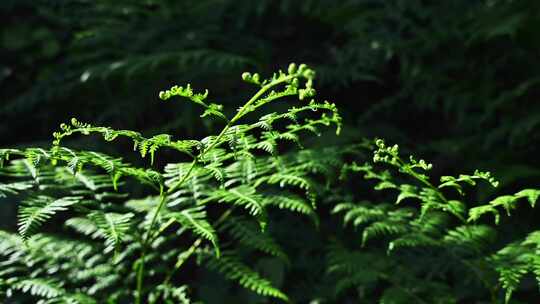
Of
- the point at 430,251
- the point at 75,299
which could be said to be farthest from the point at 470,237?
the point at 75,299

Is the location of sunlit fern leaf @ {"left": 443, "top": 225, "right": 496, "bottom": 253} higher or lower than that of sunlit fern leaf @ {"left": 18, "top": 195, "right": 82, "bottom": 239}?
higher

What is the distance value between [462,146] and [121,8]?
213cm

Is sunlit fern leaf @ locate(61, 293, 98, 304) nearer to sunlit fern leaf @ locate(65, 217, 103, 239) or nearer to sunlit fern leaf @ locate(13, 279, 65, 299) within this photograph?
sunlit fern leaf @ locate(13, 279, 65, 299)

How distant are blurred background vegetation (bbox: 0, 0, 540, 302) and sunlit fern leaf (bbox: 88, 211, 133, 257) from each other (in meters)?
1.23

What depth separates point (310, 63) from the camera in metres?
3.76

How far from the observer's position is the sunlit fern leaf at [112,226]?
5.32ft

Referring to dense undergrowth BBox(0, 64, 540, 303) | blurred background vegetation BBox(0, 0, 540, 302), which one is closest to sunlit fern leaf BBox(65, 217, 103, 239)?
dense undergrowth BBox(0, 64, 540, 303)

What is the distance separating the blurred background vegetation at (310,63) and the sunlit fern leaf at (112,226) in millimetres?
1229

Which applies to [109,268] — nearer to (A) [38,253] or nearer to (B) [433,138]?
(A) [38,253]

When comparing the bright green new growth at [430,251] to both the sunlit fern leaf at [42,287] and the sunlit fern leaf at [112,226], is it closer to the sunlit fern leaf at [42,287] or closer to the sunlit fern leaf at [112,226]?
the sunlit fern leaf at [112,226]

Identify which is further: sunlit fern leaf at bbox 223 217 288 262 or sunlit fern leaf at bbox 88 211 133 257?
sunlit fern leaf at bbox 223 217 288 262

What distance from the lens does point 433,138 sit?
3689mm

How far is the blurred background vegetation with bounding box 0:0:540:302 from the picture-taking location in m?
3.26

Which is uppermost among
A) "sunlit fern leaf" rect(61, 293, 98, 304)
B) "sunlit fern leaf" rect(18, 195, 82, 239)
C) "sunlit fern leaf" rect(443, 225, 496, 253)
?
"sunlit fern leaf" rect(443, 225, 496, 253)
